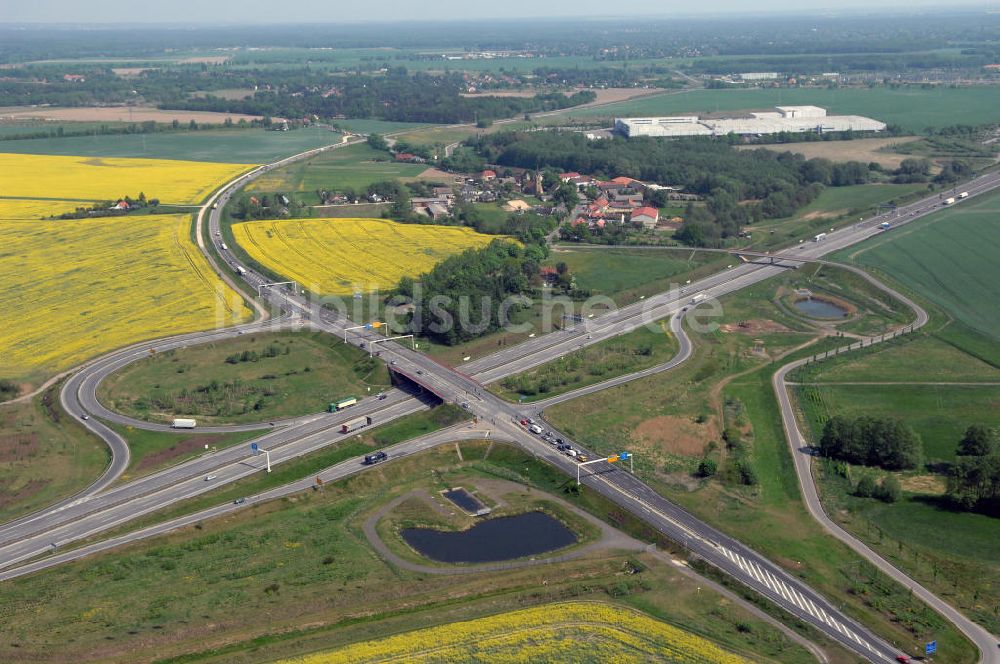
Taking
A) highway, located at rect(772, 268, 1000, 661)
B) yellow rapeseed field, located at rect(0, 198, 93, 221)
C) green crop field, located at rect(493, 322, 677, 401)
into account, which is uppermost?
yellow rapeseed field, located at rect(0, 198, 93, 221)

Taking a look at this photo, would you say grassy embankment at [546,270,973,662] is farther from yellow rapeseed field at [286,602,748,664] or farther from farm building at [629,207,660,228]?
farm building at [629,207,660,228]

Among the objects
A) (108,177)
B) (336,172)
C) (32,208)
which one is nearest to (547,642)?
(32,208)

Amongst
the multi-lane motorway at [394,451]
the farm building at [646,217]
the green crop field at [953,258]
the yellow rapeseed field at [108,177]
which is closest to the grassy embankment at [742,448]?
the multi-lane motorway at [394,451]

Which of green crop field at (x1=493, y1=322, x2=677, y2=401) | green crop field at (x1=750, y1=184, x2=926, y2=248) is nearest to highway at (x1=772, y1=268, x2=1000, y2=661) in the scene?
green crop field at (x1=493, y1=322, x2=677, y2=401)

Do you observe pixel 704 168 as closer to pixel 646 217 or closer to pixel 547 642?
pixel 646 217

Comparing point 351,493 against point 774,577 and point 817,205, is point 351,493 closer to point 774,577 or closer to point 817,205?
point 774,577

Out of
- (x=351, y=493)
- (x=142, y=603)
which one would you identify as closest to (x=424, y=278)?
(x=351, y=493)
